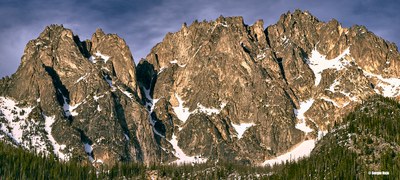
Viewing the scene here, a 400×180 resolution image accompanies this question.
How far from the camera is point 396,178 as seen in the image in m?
187

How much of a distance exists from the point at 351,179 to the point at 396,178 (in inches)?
617

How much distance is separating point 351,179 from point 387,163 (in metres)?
13.2

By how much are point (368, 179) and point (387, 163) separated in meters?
9.50

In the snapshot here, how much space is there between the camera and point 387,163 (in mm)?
199750

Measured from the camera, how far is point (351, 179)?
650 feet

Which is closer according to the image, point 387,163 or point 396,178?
point 396,178

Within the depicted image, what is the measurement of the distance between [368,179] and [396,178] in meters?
10.7

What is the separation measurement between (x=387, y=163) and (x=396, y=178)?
13.0 meters

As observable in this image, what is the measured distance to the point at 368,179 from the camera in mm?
195750
